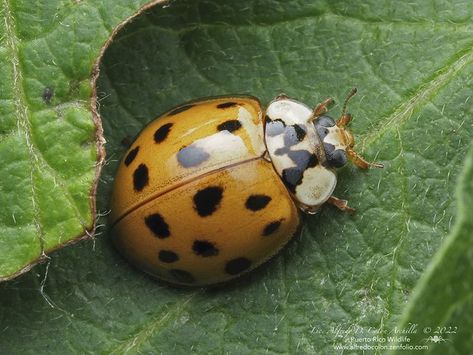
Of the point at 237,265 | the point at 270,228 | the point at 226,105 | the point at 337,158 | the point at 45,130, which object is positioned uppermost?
the point at 45,130

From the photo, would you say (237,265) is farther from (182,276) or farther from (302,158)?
(302,158)

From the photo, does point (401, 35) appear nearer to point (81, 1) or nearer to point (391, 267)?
point (391, 267)

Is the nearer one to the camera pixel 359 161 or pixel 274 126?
pixel 359 161

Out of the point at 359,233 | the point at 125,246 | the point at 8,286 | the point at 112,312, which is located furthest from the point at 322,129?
the point at 8,286

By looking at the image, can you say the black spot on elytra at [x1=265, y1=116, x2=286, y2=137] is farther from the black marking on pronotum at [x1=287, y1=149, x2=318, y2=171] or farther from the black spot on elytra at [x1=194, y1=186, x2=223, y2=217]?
the black spot on elytra at [x1=194, y1=186, x2=223, y2=217]

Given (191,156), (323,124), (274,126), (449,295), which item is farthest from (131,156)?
(449,295)

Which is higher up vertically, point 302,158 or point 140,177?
point 140,177

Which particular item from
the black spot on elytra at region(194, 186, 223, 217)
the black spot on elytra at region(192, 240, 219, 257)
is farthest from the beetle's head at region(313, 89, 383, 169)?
the black spot on elytra at region(192, 240, 219, 257)
